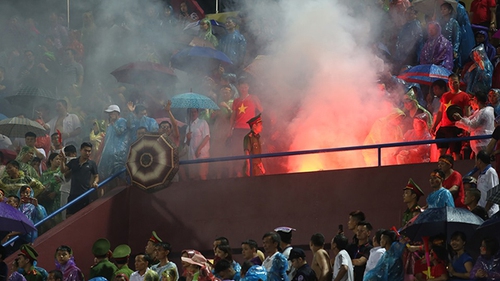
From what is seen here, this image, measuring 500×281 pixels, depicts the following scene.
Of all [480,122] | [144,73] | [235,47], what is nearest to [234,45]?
[235,47]

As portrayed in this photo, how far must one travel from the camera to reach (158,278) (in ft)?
47.3

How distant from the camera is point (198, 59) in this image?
21688 mm

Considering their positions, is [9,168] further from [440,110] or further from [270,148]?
[440,110]

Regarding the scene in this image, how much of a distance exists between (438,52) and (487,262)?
807cm

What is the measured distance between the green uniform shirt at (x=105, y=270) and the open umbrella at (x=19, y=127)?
533cm

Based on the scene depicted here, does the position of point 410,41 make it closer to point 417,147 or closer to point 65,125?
point 417,147

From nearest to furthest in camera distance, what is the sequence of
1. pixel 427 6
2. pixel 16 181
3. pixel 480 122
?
1. pixel 480 122
2. pixel 16 181
3. pixel 427 6

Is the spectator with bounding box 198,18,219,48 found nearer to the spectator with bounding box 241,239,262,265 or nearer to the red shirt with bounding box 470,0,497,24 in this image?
the red shirt with bounding box 470,0,497,24

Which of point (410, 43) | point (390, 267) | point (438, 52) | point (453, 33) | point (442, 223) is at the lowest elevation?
point (390, 267)

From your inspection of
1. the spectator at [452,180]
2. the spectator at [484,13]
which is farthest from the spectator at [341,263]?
the spectator at [484,13]

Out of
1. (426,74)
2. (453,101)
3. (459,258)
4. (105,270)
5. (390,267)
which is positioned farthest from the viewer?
(426,74)

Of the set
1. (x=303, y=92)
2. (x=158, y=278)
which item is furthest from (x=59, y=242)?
(x=303, y=92)

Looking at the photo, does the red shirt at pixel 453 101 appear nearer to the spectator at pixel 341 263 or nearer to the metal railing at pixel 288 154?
the metal railing at pixel 288 154

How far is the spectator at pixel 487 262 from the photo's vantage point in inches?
483
